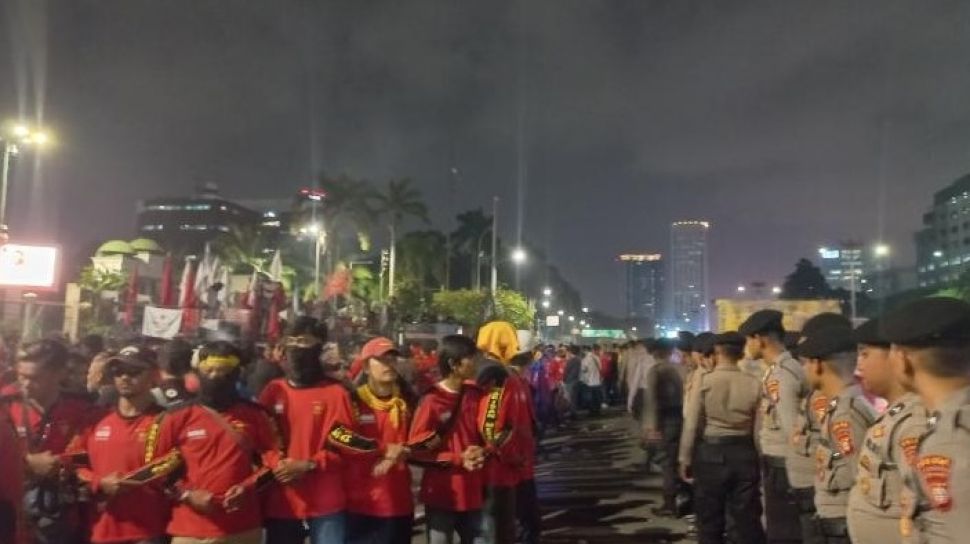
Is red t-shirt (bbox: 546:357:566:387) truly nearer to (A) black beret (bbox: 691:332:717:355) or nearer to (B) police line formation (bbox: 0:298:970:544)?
(A) black beret (bbox: 691:332:717:355)

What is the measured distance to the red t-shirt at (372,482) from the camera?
16.1 feet

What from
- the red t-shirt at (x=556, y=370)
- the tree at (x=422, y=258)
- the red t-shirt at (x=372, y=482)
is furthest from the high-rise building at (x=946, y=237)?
the red t-shirt at (x=372, y=482)

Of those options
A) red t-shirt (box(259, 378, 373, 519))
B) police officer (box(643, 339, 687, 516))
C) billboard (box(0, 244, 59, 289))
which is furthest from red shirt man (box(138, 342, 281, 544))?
billboard (box(0, 244, 59, 289))

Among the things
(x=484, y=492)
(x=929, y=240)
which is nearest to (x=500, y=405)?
(x=484, y=492)

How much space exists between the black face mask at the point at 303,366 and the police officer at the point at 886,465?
293 centimetres

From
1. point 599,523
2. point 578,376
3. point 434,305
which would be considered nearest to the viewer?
point 599,523

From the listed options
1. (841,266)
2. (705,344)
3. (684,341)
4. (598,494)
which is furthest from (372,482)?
(841,266)

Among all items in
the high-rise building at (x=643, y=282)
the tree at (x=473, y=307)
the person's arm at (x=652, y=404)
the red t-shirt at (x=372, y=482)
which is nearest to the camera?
the red t-shirt at (x=372, y=482)

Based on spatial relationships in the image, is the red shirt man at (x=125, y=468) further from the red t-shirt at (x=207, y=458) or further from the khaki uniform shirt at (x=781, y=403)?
the khaki uniform shirt at (x=781, y=403)

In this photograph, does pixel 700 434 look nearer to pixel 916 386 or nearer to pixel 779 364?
pixel 779 364

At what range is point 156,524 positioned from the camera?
14.3 feet

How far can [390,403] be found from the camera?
517 cm

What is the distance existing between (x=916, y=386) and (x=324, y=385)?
123 inches

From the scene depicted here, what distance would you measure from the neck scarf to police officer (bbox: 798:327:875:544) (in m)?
2.49
